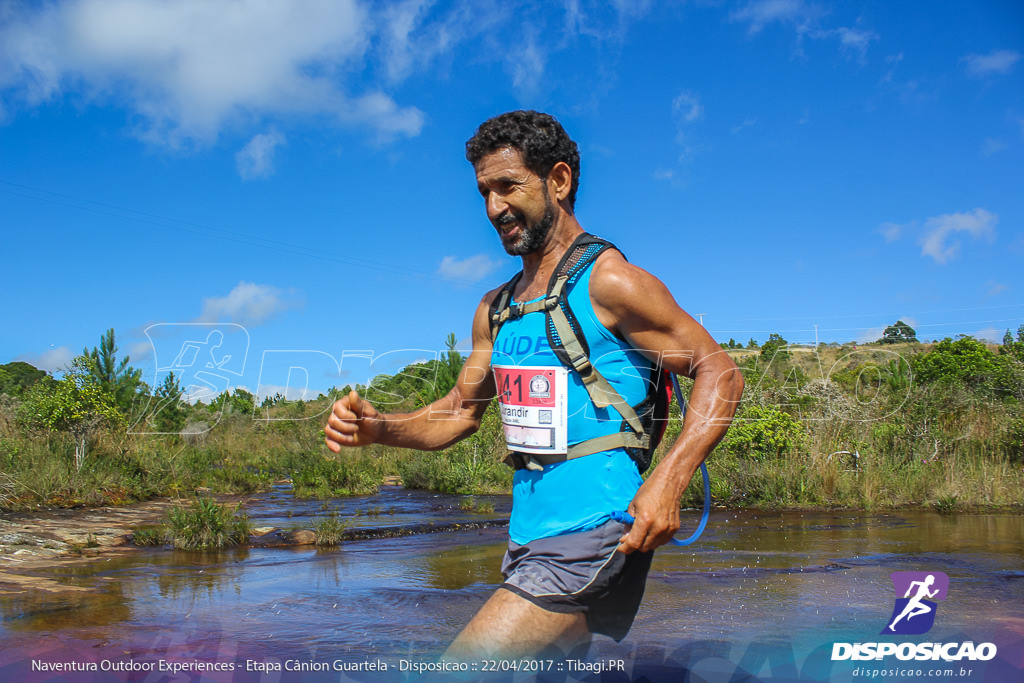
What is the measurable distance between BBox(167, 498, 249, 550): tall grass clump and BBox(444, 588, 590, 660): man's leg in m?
6.14

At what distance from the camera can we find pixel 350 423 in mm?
2568

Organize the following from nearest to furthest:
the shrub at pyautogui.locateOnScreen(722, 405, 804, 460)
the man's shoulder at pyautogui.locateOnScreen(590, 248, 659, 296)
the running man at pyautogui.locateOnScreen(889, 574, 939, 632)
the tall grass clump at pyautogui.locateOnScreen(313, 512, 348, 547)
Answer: the man's shoulder at pyautogui.locateOnScreen(590, 248, 659, 296)
the running man at pyautogui.locateOnScreen(889, 574, 939, 632)
the tall grass clump at pyautogui.locateOnScreen(313, 512, 348, 547)
the shrub at pyautogui.locateOnScreen(722, 405, 804, 460)

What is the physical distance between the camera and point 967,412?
1196cm

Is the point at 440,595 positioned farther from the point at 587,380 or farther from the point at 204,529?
the point at 587,380

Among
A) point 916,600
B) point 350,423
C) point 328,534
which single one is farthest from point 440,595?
point 350,423

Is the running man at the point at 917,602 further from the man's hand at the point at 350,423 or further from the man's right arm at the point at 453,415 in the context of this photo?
the man's hand at the point at 350,423

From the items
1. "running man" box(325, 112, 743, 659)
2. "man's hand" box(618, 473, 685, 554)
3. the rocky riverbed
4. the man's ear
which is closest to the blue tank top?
"running man" box(325, 112, 743, 659)

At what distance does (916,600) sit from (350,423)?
4.38m

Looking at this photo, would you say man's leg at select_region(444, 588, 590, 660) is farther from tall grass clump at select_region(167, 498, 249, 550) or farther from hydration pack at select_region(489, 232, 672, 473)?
tall grass clump at select_region(167, 498, 249, 550)

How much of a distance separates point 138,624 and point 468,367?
3.25m

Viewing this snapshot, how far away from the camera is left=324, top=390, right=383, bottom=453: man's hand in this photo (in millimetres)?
2541

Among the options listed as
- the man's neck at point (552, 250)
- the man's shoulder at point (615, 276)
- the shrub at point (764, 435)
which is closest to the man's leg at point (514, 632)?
the man's shoulder at point (615, 276)

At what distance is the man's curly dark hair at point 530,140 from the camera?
2.52 meters

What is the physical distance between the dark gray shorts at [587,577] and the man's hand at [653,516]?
4.1 inches
